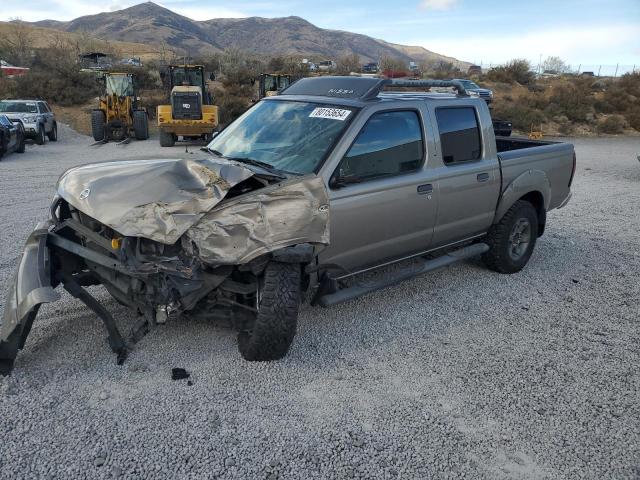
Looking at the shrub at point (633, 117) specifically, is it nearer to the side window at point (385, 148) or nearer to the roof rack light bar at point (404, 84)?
the roof rack light bar at point (404, 84)

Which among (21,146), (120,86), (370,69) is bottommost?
(21,146)

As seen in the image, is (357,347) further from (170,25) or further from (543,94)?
(170,25)

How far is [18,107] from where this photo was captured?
18203 millimetres

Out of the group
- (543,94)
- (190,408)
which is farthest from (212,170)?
(543,94)

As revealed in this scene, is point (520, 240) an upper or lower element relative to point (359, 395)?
upper

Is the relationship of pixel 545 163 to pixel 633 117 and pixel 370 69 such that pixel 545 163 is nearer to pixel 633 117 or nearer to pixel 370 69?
pixel 633 117

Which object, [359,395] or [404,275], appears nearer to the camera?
[359,395]

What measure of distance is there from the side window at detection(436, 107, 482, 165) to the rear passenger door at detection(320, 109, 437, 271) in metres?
0.31

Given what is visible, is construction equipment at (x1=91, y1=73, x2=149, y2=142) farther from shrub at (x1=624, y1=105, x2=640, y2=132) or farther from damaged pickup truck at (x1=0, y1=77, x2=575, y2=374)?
shrub at (x1=624, y1=105, x2=640, y2=132)

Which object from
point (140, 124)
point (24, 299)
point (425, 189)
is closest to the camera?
point (24, 299)

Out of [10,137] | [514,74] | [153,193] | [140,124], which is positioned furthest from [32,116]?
[514,74]

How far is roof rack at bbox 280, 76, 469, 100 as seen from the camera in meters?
4.34

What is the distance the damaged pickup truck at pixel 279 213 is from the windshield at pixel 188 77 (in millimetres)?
16850

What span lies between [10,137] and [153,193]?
13.6 metres
